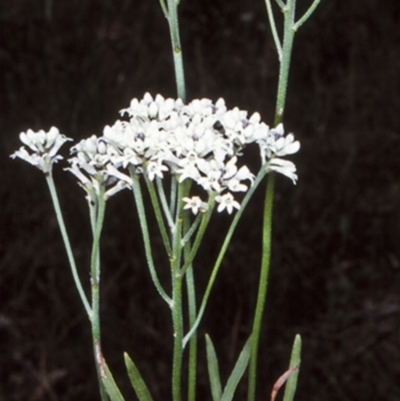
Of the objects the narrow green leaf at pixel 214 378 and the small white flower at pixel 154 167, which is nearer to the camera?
the small white flower at pixel 154 167

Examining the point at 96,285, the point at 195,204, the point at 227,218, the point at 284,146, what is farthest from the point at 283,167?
the point at 227,218

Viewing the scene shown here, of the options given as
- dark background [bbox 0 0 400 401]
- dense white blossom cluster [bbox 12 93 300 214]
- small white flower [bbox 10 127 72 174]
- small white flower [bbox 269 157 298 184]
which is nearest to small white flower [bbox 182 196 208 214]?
dense white blossom cluster [bbox 12 93 300 214]

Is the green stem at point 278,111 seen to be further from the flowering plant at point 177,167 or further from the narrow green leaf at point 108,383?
the narrow green leaf at point 108,383

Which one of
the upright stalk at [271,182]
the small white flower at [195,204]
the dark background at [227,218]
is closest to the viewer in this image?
the small white flower at [195,204]

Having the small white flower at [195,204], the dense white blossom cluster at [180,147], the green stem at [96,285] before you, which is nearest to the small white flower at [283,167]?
the dense white blossom cluster at [180,147]

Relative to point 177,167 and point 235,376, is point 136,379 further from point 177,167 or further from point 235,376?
point 177,167

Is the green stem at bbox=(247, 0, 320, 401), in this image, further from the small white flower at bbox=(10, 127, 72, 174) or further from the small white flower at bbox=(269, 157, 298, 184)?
the small white flower at bbox=(10, 127, 72, 174)
